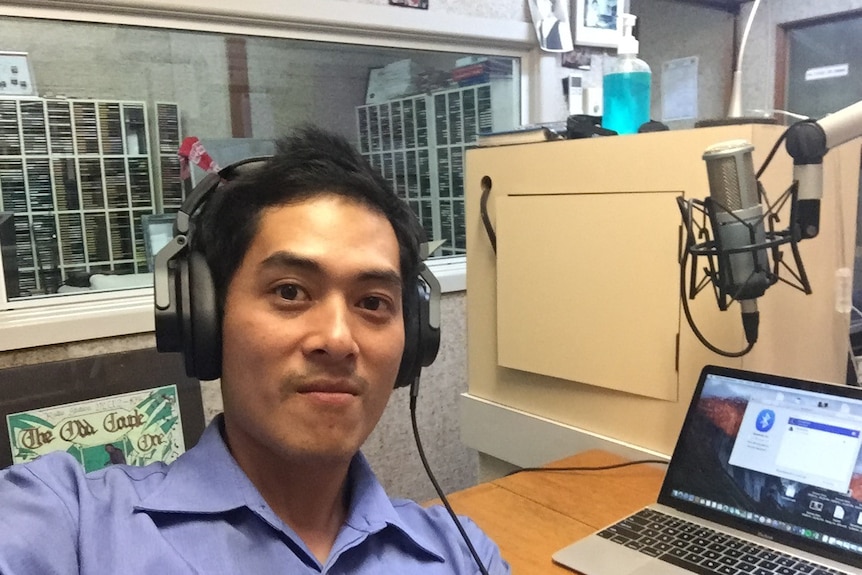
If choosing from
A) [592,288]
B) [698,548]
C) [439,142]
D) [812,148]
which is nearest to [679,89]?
[439,142]

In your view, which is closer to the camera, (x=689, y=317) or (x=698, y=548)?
(x=698, y=548)

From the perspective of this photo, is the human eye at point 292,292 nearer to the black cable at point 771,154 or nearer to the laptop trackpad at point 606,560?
the laptop trackpad at point 606,560

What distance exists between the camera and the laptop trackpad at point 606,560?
0.83m

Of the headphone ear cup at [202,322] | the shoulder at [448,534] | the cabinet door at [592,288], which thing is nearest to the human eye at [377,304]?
the headphone ear cup at [202,322]

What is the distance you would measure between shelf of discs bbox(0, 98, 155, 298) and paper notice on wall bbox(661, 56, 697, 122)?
1.74m

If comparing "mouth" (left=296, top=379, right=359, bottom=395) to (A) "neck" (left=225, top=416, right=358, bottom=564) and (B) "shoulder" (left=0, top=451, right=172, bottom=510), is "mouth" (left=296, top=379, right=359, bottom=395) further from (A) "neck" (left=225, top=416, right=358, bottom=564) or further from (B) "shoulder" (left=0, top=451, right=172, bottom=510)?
(B) "shoulder" (left=0, top=451, right=172, bottom=510)

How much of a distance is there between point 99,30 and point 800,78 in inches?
91.3

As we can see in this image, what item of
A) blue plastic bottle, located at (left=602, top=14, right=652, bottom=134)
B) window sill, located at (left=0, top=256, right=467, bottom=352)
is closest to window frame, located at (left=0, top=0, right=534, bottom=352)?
window sill, located at (left=0, top=256, right=467, bottom=352)

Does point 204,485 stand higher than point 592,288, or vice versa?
point 592,288

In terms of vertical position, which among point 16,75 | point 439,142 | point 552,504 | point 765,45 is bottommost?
point 552,504

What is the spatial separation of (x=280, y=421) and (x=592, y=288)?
2.21 feet

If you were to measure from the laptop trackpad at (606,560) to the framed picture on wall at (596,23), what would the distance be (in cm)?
147

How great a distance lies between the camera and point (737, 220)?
865 millimetres

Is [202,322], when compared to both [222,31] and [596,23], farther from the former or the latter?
[596,23]
